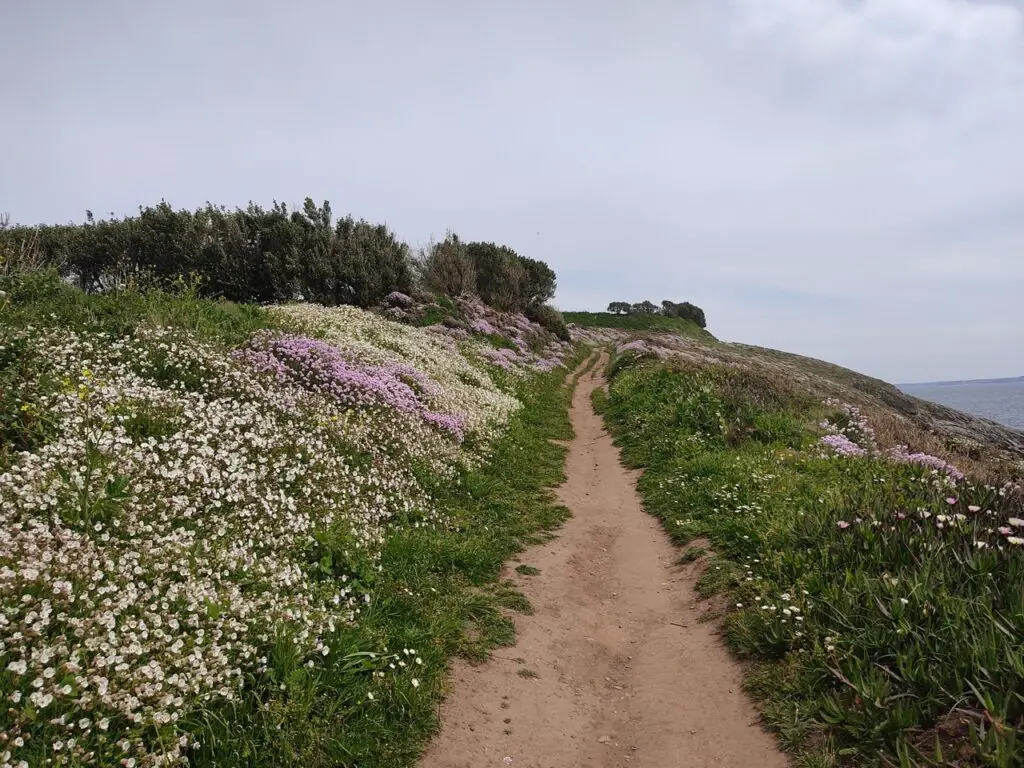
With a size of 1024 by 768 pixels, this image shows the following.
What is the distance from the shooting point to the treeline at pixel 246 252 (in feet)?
82.4

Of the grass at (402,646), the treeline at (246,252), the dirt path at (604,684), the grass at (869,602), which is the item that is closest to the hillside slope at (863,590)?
the grass at (869,602)

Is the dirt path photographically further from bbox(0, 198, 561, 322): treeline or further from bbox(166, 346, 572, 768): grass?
bbox(0, 198, 561, 322): treeline

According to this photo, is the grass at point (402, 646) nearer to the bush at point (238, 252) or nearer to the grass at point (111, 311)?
the grass at point (111, 311)

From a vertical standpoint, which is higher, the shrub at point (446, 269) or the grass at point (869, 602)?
the shrub at point (446, 269)

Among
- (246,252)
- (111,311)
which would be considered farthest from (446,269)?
(111,311)

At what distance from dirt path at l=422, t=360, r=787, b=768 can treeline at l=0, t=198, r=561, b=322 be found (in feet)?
71.8

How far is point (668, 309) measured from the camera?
375ft

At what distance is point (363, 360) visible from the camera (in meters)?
14.1

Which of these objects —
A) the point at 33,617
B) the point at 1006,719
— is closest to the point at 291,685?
the point at 33,617

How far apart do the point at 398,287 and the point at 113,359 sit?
2130 centimetres

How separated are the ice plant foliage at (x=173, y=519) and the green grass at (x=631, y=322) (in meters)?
75.7

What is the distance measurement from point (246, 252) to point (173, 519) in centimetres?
2288

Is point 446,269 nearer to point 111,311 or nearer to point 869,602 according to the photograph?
point 111,311

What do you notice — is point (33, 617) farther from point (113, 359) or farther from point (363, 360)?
point (363, 360)
